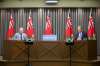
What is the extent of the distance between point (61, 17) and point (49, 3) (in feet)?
3.40

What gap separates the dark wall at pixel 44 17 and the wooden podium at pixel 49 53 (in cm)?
432

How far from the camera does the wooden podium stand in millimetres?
10625

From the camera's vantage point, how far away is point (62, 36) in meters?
15.1

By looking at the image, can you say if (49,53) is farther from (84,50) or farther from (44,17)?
(44,17)

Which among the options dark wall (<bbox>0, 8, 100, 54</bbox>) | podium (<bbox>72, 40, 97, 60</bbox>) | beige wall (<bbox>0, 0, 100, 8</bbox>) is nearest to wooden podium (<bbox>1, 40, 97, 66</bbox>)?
podium (<bbox>72, 40, 97, 60</bbox>)

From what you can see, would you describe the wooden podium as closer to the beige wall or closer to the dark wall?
the dark wall

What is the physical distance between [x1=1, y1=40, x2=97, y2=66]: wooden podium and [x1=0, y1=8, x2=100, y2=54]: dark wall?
4.32 metres

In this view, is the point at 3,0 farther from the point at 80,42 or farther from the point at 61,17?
the point at 80,42

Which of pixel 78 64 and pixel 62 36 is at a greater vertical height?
pixel 62 36

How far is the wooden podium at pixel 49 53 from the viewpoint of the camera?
10.6 metres

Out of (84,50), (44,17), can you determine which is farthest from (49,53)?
(44,17)

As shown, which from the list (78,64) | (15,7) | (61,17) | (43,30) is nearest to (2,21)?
(15,7)

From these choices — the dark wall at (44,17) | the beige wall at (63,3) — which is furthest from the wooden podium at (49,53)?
the beige wall at (63,3)

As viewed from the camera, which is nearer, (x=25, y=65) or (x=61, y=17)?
(x=25, y=65)
